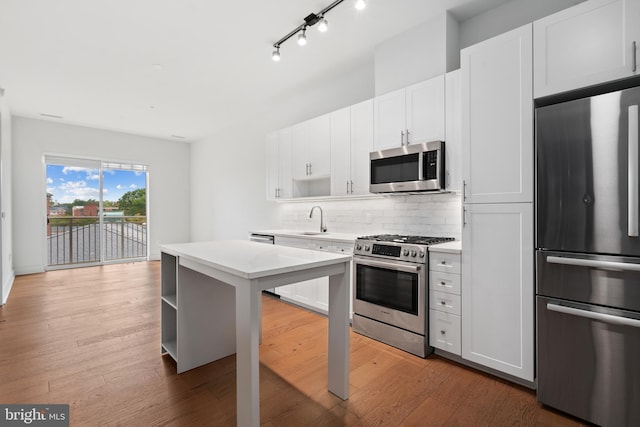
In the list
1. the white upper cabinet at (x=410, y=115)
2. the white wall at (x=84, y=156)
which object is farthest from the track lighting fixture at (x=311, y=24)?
the white wall at (x=84, y=156)

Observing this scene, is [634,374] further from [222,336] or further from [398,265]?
[222,336]

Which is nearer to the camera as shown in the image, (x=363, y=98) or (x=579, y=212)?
(x=579, y=212)

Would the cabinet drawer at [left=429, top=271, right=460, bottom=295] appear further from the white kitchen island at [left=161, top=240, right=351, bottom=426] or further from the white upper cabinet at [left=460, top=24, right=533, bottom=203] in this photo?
the white kitchen island at [left=161, top=240, right=351, bottom=426]

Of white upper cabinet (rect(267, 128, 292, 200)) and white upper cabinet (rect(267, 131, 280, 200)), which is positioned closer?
white upper cabinet (rect(267, 128, 292, 200))

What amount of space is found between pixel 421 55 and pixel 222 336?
3.07 metres

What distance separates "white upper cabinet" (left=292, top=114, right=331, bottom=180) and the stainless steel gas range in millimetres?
1244

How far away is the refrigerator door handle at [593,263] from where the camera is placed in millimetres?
1545

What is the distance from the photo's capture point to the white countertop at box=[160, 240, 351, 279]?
1558 millimetres

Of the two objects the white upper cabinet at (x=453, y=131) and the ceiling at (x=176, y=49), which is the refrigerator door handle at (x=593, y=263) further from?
the ceiling at (x=176, y=49)

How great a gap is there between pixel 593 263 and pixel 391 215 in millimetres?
1924

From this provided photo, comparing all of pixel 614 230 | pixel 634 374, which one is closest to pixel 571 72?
pixel 614 230

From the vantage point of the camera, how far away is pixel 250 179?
5629mm

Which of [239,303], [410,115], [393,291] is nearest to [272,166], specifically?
[410,115]

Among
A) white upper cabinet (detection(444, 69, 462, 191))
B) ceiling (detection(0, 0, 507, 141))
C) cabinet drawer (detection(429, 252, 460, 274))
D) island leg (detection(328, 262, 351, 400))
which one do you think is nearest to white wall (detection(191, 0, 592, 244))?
ceiling (detection(0, 0, 507, 141))
